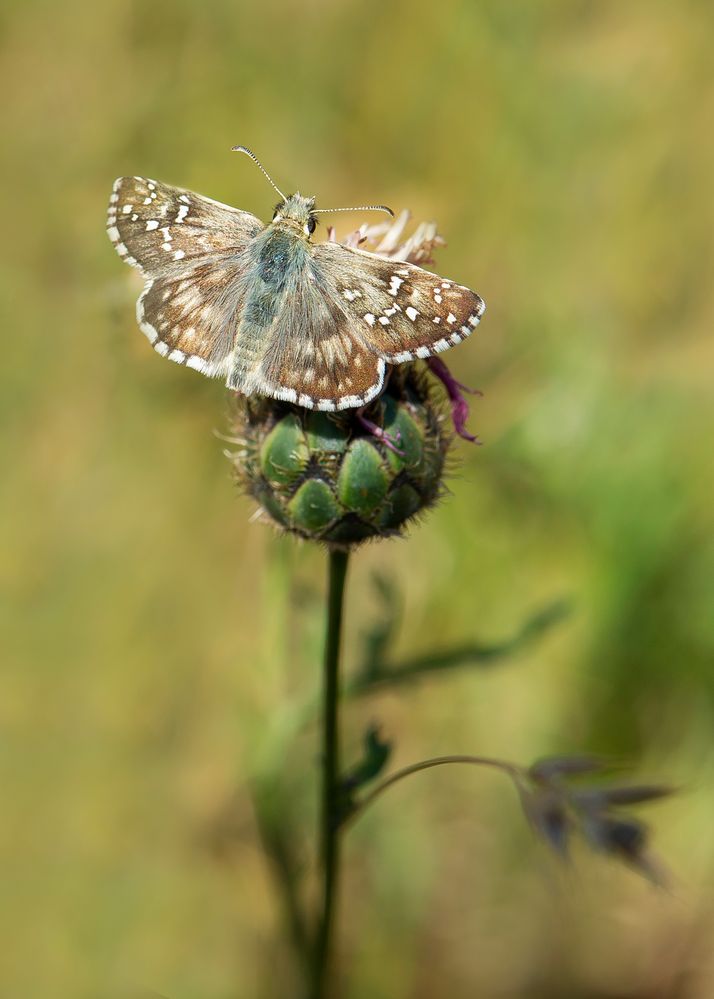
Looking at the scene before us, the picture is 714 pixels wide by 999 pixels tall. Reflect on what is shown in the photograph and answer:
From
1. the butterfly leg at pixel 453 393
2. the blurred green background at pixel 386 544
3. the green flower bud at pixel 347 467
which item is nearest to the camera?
the green flower bud at pixel 347 467

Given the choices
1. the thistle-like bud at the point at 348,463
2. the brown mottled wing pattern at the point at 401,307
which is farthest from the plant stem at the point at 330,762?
the brown mottled wing pattern at the point at 401,307

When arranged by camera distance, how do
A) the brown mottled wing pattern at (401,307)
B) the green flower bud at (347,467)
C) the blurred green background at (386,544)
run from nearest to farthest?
the brown mottled wing pattern at (401,307), the green flower bud at (347,467), the blurred green background at (386,544)

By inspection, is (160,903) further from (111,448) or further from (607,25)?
(607,25)

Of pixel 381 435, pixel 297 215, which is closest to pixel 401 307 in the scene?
pixel 381 435

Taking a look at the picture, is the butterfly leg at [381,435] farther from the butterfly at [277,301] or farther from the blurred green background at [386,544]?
the blurred green background at [386,544]

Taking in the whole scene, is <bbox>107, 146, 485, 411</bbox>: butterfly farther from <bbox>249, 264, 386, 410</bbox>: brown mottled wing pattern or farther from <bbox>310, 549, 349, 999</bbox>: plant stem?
<bbox>310, 549, 349, 999</bbox>: plant stem

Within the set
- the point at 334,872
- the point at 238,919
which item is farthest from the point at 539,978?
the point at 334,872

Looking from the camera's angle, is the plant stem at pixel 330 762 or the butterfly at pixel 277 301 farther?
the plant stem at pixel 330 762

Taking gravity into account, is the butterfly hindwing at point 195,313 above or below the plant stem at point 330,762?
above
